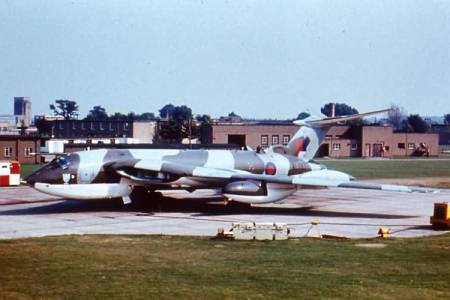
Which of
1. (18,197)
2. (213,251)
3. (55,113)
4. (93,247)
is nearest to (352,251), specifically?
(213,251)

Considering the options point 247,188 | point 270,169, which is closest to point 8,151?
point 270,169

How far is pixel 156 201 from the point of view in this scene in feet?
89.2

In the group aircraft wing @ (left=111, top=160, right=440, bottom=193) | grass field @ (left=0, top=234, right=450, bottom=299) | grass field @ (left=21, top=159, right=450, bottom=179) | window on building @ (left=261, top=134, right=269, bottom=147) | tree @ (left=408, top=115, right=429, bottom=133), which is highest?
tree @ (left=408, top=115, right=429, bottom=133)

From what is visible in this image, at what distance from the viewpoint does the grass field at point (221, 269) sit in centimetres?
1024

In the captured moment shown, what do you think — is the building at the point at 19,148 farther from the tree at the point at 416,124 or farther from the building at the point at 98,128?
the tree at the point at 416,124

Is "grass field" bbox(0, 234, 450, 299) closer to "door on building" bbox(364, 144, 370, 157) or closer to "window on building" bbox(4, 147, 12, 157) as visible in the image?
"window on building" bbox(4, 147, 12, 157)

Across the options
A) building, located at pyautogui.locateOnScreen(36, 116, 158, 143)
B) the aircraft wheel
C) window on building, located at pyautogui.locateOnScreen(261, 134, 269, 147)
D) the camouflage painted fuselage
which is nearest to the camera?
the camouflage painted fuselage

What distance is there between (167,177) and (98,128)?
348 feet

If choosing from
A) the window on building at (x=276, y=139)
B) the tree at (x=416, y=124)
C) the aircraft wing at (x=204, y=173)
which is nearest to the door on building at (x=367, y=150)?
the window on building at (x=276, y=139)

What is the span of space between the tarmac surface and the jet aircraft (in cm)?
→ 86

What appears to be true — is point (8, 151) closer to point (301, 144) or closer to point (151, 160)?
point (301, 144)

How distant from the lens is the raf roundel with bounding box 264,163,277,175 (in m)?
28.8

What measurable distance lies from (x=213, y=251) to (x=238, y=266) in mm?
2245

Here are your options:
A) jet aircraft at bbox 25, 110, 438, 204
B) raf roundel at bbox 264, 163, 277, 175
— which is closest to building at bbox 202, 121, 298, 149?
raf roundel at bbox 264, 163, 277, 175
